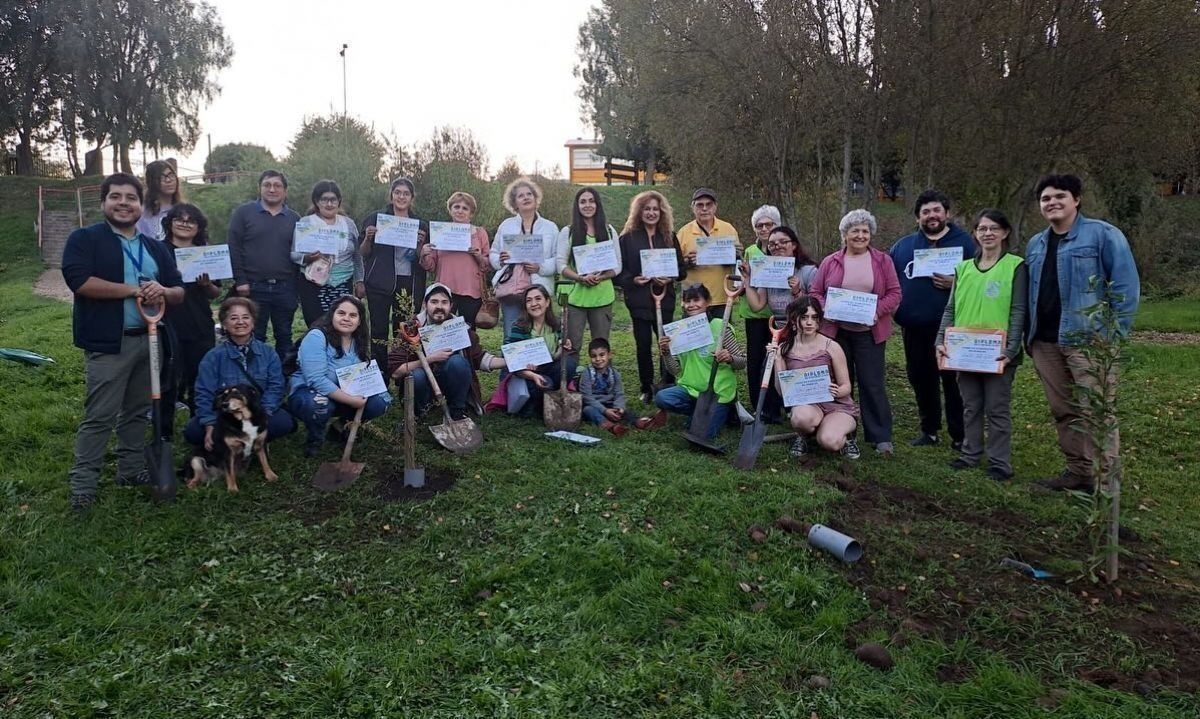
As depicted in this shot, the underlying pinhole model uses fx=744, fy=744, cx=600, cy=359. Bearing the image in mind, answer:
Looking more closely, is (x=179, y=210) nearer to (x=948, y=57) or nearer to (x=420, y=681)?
(x=420, y=681)

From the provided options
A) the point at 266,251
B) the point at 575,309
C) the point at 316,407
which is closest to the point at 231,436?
the point at 316,407

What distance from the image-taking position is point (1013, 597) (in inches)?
150

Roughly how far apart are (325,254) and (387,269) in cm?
69

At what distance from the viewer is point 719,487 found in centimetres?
506

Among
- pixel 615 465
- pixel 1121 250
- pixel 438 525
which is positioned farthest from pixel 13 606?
pixel 1121 250

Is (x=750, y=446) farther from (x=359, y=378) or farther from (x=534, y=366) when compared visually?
(x=359, y=378)

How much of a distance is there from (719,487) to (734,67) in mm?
9002

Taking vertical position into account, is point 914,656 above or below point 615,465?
below

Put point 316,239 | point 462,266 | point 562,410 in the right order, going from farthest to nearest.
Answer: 1. point 462,266
2. point 562,410
3. point 316,239

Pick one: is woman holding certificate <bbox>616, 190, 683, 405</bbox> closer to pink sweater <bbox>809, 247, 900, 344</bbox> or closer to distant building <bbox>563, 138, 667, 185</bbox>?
pink sweater <bbox>809, 247, 900, 344</bbox>

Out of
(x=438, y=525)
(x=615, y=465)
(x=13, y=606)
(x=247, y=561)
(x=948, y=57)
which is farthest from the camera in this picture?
(x=948, y=57)

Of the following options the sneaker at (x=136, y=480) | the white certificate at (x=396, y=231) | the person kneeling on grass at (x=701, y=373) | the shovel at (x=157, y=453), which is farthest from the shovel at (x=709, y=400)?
the sneaker at (x=136, y=480)

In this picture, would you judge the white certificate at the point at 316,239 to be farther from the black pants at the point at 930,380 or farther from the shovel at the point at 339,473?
the black pants at the point at 930,380

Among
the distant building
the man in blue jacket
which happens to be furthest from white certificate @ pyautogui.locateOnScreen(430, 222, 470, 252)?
the distant building
